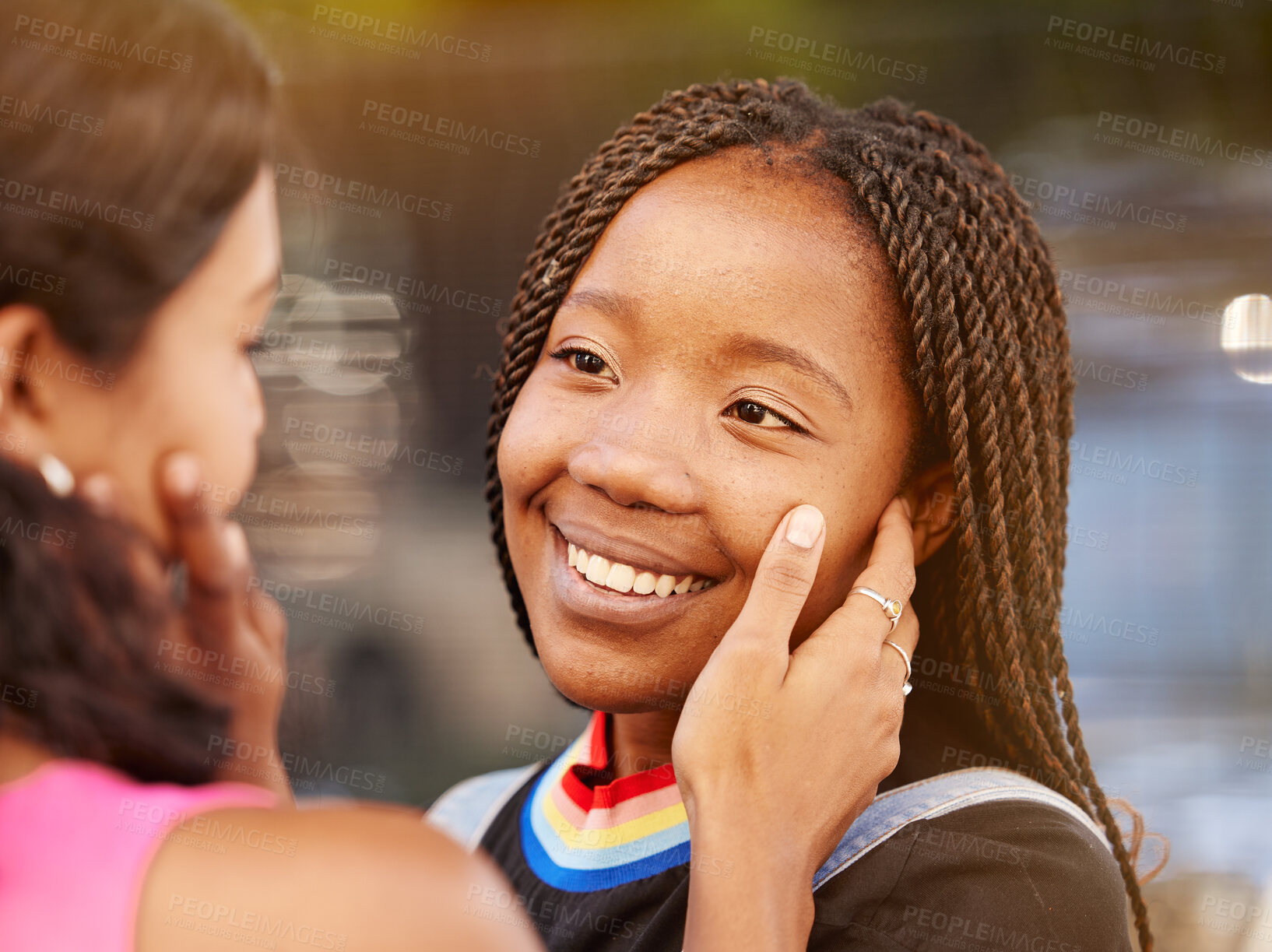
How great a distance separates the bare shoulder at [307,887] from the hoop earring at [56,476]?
15.3 inches

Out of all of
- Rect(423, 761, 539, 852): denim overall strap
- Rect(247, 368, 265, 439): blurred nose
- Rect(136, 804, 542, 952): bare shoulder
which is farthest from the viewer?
Rect(423, 761, 539, 852): denim overall strap

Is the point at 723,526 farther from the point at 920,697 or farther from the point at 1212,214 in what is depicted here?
the point at 1212,214

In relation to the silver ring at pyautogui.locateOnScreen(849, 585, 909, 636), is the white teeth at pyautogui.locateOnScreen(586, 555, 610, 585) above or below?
below

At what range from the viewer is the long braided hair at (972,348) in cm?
119

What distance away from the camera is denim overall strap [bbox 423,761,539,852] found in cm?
156

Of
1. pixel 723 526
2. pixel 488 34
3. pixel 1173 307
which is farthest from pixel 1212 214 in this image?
pixel 723 526

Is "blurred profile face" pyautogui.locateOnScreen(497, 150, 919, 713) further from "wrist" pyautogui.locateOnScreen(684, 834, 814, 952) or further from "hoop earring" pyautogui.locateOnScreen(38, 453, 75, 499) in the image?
"hoop earring" pyautogui.locateOnScreen(38, 453, 75, 499)

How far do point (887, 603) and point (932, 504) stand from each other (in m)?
0.21

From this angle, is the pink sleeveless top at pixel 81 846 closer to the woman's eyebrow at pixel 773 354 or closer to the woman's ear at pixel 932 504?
the woman's eyebrow at pixel 773 354

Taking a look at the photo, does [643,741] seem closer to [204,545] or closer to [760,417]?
[760,417]

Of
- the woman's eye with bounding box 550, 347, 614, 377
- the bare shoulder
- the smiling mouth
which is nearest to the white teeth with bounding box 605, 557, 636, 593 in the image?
the smiling mouth

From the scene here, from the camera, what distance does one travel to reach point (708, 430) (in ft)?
3.69

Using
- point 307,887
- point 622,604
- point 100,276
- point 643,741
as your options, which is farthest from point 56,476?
point 643,741

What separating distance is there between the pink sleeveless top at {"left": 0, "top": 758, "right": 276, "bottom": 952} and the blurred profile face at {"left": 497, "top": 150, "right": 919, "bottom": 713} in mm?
425
